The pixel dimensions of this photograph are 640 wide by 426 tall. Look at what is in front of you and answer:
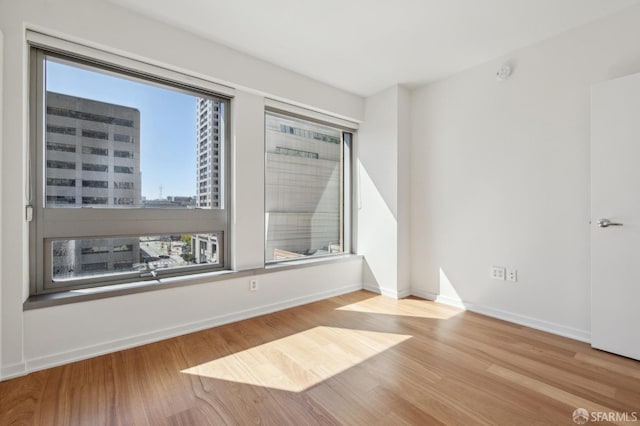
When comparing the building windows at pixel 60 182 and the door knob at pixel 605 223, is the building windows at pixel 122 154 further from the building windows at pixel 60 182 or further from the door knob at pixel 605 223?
the door knob at pixel 605 223

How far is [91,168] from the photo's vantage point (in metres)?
2.30

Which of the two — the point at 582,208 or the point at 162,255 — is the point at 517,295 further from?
the point at 162,255

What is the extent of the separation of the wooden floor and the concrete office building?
0.76m

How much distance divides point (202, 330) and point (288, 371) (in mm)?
1063

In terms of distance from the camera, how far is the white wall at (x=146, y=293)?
1878 millimetres

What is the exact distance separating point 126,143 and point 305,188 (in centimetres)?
199

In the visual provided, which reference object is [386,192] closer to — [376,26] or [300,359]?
[376,26]

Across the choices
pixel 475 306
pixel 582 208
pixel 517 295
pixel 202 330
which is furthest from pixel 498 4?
pixel 202 330

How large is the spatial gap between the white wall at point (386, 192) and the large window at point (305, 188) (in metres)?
0.35

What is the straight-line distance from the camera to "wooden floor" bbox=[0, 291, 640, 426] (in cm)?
158

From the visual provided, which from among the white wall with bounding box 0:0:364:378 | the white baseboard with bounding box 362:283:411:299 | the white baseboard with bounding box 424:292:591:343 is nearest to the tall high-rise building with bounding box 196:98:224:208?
the white wall with bounding box 0:0:364:378

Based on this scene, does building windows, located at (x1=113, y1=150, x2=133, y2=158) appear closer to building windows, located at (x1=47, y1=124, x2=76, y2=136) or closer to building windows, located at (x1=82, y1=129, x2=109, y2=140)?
building windows, located at (x1=82, y1=129, x2=109, y2=140)

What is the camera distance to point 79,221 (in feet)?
7.26

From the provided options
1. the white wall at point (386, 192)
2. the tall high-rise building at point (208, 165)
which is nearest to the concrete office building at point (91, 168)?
the tall high-rise building at point (208, 165)
